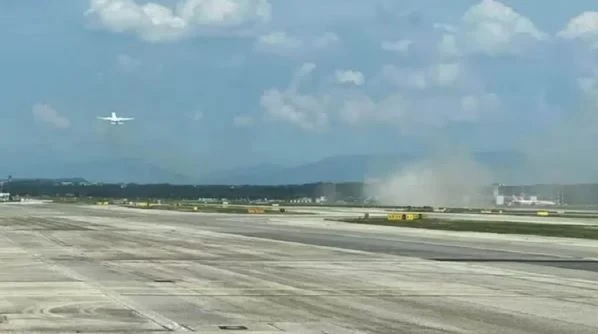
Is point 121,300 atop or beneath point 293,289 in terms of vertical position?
beneath

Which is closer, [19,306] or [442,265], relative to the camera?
[19,306]

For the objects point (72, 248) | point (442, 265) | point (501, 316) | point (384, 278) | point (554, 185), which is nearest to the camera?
point (501, 316)

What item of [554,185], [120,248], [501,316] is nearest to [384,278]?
[501,316]

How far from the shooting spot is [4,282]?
2273cm

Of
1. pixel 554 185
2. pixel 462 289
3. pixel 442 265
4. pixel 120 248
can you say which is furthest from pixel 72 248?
pixel 554 185

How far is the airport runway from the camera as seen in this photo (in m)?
16.0

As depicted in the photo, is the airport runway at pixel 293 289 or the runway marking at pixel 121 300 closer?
the runway marking at pixel 121 300

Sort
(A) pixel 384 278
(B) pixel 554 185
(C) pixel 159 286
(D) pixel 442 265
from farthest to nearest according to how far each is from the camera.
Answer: (B) pixel 554 185, (D) pixel 442 265, (A) pixel 384 278, (C) pixel 159 286

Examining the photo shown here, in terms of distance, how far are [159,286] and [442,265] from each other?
11509 mm

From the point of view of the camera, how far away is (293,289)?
21.8 metres

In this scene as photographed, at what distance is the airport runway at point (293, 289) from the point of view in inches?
630

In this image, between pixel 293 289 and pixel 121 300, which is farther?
pixel 293 289

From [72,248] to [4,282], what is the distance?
49.8 feet

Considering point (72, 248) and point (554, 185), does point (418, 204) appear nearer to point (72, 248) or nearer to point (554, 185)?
point (554, 185)
